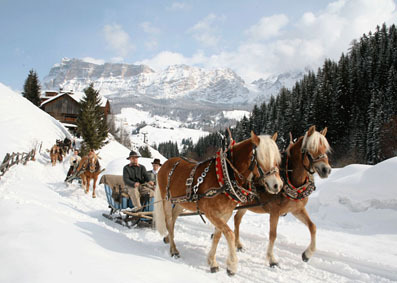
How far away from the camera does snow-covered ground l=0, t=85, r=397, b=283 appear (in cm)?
319

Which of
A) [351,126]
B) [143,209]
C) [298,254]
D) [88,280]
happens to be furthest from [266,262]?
[351,126]

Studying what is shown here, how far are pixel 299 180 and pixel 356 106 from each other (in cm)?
4615

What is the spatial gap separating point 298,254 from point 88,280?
418 centimetres

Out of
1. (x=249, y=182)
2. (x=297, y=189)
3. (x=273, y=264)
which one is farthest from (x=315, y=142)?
(x=273, y=264)

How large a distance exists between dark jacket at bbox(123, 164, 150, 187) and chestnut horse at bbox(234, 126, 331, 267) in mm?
4027

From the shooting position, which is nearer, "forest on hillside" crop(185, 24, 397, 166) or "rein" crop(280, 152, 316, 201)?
"rein" crop(280, 152, 316, 201)

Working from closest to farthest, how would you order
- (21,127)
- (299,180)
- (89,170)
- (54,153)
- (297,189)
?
(297,189)
(299,180)
(89,170)
(54,153)
(21,127)

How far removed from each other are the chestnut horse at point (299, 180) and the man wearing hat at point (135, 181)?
3844 millimetres

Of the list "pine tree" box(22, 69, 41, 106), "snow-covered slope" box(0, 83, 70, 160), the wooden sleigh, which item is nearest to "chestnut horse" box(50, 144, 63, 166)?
"snow-covered slope" box(0, 83, 70, 160)

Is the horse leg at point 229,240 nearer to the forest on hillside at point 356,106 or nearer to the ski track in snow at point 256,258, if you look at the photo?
the ski track in snow at point 256,258

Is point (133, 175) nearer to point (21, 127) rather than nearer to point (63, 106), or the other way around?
point (21, 127)

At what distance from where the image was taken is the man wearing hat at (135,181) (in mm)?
7801

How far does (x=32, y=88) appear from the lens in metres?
49.8

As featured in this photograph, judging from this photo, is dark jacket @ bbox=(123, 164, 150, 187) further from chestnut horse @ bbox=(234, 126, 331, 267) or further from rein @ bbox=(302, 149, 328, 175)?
rein @ bbox=(302, 149, 328, 175)
